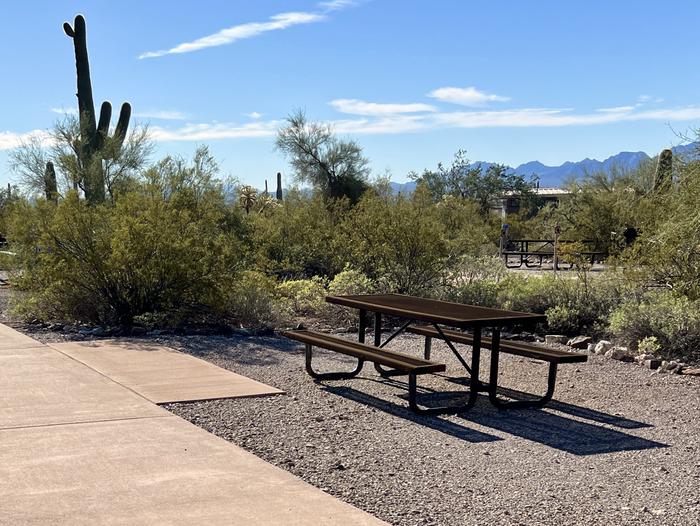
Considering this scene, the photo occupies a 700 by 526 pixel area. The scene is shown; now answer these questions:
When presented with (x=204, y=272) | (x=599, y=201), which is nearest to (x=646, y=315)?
(x=204, y=272)

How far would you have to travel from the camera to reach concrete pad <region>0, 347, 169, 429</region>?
701 centimetres

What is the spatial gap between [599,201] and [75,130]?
67.3 ft

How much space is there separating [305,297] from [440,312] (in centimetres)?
678

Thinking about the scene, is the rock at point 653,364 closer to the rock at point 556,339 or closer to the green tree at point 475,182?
the rock at point 556,339

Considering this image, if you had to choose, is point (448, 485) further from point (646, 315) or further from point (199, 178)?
point (199, 178)

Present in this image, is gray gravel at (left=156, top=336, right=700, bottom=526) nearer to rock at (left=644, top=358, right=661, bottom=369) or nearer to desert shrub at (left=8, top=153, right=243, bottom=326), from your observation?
rock at (left=644, top=358, right=661, bottom=369)

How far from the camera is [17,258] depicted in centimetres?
1359

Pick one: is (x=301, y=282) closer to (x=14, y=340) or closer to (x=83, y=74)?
(x=14, y=340)

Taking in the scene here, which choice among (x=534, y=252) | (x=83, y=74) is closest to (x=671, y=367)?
(x=534, y=252)

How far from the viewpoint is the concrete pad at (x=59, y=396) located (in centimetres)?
701

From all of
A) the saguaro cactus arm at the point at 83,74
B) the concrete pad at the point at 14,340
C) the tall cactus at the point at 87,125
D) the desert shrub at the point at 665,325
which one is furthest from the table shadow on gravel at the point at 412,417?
the saguaro cactus arm at the point at 83,74

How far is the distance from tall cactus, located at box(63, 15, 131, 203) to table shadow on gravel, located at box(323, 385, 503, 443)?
22.0 m

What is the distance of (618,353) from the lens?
34.7ft

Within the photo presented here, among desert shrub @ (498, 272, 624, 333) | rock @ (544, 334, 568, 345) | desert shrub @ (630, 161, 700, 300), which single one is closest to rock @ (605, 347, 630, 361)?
rock @ (544, 334, 568, 345)
